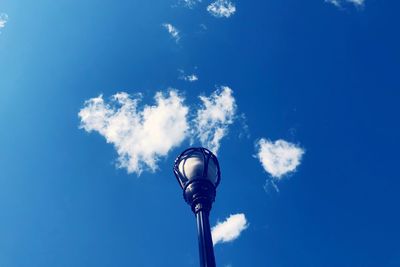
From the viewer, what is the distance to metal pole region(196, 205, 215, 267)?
14.3 ft

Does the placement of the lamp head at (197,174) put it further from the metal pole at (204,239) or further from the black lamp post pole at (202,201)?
the metal pole at (204,239)

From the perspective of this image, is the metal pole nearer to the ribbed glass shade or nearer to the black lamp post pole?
the black lamp post pole

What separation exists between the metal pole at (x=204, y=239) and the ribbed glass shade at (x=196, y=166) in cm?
46

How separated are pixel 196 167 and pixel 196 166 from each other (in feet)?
0.05

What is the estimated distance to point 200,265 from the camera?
436 centimetres

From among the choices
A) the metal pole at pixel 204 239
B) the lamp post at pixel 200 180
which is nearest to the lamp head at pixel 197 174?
the lamp post at pixel 200 180

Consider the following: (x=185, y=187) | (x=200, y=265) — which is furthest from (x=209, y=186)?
(x=200, y=265)

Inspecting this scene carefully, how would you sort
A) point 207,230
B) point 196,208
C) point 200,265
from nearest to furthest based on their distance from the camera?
point 200,265
point 207,230
point 196,208

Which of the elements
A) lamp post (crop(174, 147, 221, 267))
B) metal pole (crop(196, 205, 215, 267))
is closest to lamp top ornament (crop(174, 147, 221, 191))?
lamp post (crop(174, 147, 221, 267))

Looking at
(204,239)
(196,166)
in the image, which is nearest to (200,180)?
(196,166)

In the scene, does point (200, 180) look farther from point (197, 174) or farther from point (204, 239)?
point (204, 239)

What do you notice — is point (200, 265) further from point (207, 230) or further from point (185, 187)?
point (185, 187)

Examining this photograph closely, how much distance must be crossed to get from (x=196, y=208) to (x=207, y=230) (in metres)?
0.42

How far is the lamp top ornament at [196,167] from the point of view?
5.27 meters
